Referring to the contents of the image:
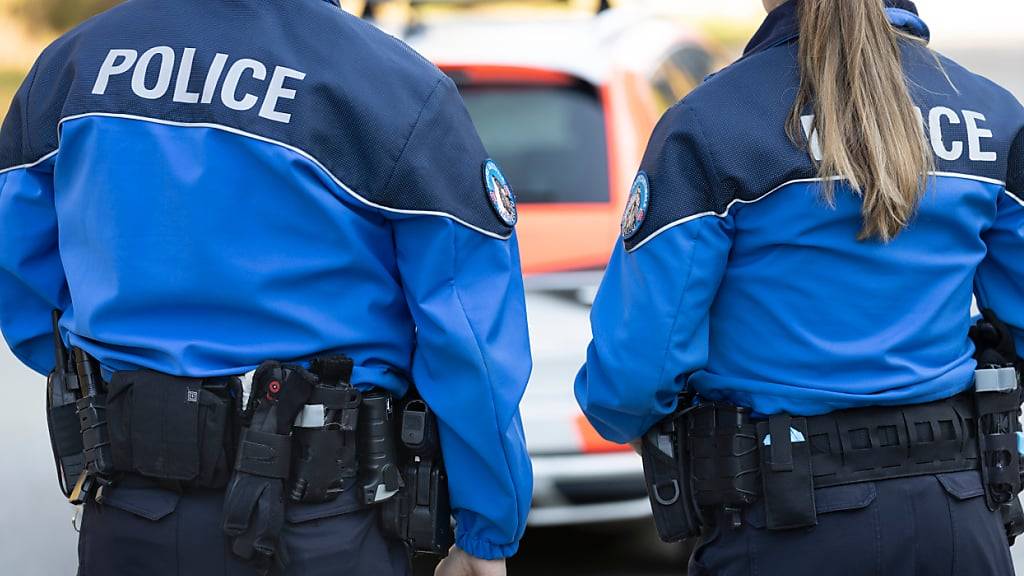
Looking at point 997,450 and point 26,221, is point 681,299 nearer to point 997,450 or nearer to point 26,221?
point 997,450

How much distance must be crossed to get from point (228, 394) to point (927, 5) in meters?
31.6

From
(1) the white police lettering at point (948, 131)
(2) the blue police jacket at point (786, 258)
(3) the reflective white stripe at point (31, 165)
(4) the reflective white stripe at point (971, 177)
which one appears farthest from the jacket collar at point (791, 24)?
(3) the reflective white stripe at point (31, 165)

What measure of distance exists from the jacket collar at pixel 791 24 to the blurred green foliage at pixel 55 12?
9.83 m

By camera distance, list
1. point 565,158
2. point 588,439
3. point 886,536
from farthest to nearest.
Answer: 1. point 565,158
2. point 588,439
3. point 886,536

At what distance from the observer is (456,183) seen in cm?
268

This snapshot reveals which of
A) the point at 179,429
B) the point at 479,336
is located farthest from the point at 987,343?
the point at 179,429

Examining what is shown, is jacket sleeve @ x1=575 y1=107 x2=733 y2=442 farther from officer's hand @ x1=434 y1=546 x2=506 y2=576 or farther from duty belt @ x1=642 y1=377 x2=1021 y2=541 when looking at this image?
officer's hand @ x1=434 y1=546 x2=506 y2=576

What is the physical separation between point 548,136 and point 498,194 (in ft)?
7.99

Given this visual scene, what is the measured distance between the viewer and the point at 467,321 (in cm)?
267

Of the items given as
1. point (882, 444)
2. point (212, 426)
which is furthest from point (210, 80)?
point (882, 444)

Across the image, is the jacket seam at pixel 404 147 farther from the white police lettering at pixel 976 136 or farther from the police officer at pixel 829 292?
the white police lettering at pixel 976 136

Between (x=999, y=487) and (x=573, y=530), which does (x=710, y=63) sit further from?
(x=999, y=487)

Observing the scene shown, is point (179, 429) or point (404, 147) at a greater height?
point (404, 147)

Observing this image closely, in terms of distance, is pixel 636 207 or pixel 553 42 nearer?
pixel 636 207
